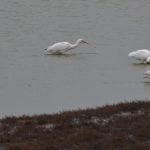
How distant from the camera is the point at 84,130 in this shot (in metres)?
8.62

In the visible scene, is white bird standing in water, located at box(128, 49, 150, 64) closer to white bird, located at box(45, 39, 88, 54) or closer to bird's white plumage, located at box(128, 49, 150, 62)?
bird's white plumage, located at box(128, 49, 150, 62)

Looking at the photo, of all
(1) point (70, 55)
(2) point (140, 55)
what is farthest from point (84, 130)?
(1) point (70, 55)

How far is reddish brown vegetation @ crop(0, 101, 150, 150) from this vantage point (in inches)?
311

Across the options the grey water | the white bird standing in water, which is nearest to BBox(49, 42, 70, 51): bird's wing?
the grey water

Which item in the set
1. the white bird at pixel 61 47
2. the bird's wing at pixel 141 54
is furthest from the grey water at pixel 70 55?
the bird's wing at pixel 141 54

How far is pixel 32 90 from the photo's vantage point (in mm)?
15047

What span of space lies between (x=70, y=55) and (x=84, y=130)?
12.9 m

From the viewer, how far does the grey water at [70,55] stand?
46.8 ft

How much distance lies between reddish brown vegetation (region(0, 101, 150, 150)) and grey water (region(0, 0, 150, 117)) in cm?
270

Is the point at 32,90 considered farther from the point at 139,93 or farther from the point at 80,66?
the point at 80,66

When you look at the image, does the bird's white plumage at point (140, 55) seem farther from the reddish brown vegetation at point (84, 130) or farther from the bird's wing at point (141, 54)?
the reddish brown vegetation at point (84, 130)

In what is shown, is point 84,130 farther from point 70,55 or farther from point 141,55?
point 70,55

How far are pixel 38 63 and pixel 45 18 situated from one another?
8.31 metres

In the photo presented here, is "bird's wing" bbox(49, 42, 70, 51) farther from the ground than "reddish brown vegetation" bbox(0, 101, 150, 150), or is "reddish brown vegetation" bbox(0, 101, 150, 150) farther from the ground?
"bird's wing" bbox(49, 42, 70, 51)
